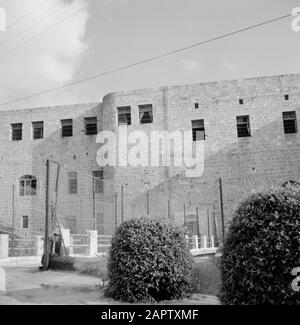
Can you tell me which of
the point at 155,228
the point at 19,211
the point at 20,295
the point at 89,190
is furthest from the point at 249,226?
the point at 19,211

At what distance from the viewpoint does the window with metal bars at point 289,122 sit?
23641mm

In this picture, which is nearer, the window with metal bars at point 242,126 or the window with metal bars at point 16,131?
the window with metal bars at point 242,126

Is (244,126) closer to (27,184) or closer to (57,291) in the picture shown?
(27,184)

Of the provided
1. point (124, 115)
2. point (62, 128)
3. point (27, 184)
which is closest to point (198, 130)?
point (124, 115)

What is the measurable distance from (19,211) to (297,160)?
1878cm

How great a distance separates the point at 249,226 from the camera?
12.3ft

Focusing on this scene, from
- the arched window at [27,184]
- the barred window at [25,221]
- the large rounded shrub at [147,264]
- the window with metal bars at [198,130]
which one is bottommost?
the large rounded shrub at [147,264]

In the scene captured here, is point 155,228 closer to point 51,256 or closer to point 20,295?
point 20,295

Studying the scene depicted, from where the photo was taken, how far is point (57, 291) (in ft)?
20.1

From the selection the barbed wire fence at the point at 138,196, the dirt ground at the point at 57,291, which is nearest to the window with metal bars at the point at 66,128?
the barbed wire fence at the point at 138,196

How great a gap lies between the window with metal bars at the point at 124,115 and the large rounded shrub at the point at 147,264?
66.9ft

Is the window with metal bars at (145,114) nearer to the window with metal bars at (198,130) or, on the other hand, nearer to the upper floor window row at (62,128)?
the window with metal bars at (198,130)

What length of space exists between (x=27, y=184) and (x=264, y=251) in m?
26.2

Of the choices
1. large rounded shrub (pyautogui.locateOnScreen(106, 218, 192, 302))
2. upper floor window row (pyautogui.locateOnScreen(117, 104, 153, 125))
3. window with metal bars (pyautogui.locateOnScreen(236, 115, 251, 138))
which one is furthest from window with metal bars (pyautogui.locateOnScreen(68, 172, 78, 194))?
large rounded shrub (pyautogui.locateOnScreen(106, 218, 192, 302))
